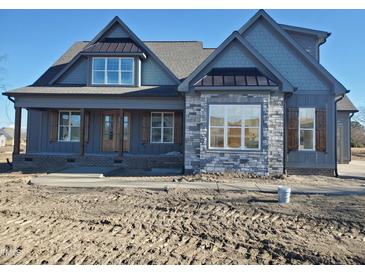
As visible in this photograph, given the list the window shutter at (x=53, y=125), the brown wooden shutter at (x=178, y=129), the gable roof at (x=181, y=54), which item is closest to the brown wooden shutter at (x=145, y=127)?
the brown wooden shutter at (x=178, y=129)

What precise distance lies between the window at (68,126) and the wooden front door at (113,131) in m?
1.66

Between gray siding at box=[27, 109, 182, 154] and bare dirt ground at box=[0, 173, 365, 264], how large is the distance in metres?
7.25

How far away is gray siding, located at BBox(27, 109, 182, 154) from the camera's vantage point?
1614 cm

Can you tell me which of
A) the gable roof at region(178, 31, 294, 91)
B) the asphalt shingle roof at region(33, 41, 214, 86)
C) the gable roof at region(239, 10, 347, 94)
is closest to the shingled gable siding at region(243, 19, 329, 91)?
the gable roof at region(239, 10, 347, 94)

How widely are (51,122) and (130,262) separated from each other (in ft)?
48.1

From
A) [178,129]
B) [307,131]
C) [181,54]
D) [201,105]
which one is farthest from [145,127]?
[307,131]

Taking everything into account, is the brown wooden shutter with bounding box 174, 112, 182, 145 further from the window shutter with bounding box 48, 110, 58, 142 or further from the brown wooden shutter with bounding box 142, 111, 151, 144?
the window shutter with bounding box 48, 110, 58, 142

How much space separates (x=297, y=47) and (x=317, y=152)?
5222mm

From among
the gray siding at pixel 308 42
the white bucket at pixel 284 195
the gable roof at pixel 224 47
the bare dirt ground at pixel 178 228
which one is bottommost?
the bare dirt ground at pixel 178 228

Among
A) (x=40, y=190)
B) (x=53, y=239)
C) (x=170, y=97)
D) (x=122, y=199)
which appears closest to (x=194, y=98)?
(x=170, y=97)

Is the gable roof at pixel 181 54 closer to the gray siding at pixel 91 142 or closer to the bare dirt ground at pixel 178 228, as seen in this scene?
the gray siding at pixel 91 142

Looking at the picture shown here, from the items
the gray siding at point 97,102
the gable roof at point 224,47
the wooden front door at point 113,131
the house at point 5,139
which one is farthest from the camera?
the house at point 5,139

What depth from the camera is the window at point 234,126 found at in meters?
12.1

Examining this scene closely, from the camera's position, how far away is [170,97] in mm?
14070
